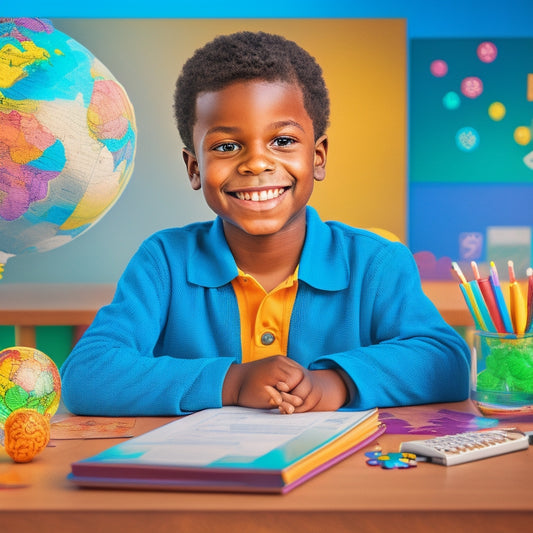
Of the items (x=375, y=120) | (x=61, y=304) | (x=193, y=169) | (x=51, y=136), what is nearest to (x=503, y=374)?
(x=193, y=169)

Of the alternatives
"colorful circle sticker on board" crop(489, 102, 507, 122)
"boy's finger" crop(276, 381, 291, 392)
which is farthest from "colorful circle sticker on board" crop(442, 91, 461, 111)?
"boy's finger" crop(276, 381, 291, 392)

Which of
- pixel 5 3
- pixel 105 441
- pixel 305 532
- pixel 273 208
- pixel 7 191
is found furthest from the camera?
pixel 5 3

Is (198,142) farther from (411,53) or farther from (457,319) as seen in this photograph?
(411,53)

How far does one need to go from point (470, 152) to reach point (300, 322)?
1753 mm

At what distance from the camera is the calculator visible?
0.71m

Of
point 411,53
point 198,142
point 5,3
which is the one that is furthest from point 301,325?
point 5,3

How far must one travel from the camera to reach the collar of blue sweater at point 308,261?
1.23 meters

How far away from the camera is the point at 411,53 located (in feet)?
9.11

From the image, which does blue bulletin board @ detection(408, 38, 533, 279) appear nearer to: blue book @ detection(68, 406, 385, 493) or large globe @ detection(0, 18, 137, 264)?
large globe @ detection(0, 18, 137, 264)

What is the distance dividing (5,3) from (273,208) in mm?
1921

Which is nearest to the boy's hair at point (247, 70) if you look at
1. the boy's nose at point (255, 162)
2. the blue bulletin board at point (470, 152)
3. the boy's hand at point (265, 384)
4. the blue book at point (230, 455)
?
the boy's nose at point (255, 162)

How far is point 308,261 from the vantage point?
1.25m

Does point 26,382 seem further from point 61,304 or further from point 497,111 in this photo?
point 497,111

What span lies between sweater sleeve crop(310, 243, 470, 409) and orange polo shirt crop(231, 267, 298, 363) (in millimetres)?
106
